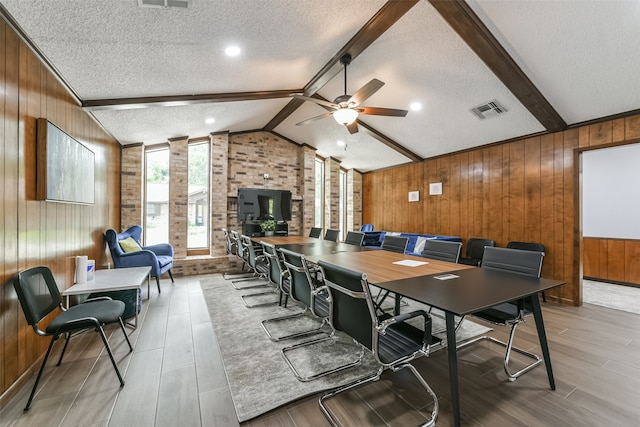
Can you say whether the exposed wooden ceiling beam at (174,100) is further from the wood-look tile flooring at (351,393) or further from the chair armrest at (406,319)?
the chair armrest at (406,319)

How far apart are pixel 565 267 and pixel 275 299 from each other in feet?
14.0

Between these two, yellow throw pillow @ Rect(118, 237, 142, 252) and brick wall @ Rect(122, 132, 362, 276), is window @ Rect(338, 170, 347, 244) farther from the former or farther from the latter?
yellow throw pillow @ Rect(118, 237, 142, 252)

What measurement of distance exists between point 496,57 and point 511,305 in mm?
2545

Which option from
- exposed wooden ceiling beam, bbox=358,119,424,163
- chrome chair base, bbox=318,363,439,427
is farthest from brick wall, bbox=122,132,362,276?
chrome chair base, bbox=318,363,439,427

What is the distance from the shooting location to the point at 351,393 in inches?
75.2

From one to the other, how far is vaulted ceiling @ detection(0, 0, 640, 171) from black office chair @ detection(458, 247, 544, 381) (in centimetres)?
210

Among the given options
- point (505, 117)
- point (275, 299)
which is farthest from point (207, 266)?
point (505, 117)

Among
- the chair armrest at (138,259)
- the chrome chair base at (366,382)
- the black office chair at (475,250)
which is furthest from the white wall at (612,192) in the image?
the chair armrest at (138,259)

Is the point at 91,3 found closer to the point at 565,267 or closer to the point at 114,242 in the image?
the point at 114,242

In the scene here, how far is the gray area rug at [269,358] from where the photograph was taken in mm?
1885

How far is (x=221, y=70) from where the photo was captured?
324 cm

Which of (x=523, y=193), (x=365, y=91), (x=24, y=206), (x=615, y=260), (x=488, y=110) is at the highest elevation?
(x=488, y=110)

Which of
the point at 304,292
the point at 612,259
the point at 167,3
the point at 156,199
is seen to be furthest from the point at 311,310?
the point at 612,259

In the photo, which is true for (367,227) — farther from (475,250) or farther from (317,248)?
(317,248)
